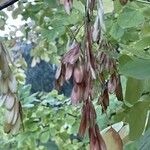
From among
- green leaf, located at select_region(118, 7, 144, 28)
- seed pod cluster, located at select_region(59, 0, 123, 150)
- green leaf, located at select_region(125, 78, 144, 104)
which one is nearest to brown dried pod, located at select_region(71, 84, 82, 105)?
seed pod cluster, located at select_region(59, 0, 123, 150)

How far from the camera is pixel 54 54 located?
2209 mm

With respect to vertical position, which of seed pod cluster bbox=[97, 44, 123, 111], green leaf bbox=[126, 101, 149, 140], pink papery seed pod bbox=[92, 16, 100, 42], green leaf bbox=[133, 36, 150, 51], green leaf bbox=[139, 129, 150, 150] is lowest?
green leaf bbox=[126, 101, 149, 140]

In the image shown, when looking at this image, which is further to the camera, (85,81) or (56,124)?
(56,124)

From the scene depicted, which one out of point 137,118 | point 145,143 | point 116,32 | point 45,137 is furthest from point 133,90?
point 45,137

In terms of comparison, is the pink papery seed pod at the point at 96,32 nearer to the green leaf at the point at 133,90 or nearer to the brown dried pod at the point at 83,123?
the brown dried pod at the point at 83,123

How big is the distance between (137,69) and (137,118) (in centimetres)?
11

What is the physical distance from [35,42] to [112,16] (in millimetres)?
1140

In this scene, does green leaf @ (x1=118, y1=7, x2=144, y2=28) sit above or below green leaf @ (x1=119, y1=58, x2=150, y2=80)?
below

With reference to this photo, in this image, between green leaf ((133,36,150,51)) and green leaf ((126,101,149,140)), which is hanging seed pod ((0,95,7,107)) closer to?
green leaf ((126,101,149,140))

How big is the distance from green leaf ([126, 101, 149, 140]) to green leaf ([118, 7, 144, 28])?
24 centimetres

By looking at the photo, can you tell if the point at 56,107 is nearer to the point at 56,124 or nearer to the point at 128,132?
the point at 56,124

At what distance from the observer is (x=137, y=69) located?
21.4 inches

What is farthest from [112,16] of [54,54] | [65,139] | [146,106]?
[54,54]

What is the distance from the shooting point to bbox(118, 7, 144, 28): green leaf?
2.84 feet
